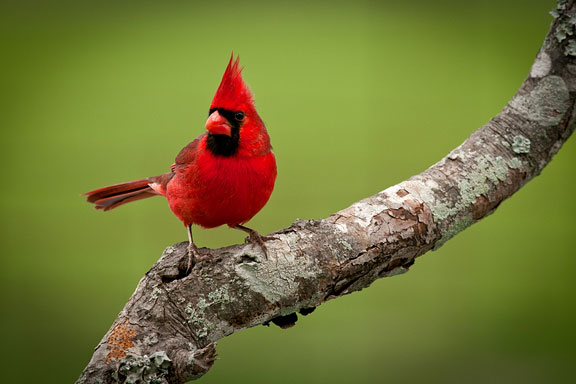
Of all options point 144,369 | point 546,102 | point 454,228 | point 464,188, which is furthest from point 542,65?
point 144,369

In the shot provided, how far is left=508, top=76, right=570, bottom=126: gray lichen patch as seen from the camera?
2.10 meters

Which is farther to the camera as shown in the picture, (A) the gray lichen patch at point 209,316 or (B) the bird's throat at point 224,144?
(B) the bird's throat at point 224,144

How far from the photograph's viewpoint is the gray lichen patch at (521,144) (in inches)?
82.1

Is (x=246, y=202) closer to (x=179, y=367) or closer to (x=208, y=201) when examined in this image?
(x=208, y=201)

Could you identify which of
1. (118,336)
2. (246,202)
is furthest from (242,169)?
(118,336)

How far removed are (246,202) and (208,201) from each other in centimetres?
13

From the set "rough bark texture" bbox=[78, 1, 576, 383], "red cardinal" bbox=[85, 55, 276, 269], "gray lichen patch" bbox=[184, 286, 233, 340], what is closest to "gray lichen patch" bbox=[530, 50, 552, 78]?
"rough bark texture" bbox=[78, 1, 576, 383]

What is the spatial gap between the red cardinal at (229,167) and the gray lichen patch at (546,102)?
947 millimetres

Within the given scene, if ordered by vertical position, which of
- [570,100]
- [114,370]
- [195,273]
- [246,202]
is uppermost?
→ [570,100]

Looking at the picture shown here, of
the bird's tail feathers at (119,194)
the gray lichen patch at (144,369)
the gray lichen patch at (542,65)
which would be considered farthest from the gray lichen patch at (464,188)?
the bird's tail feathers at (119,194)

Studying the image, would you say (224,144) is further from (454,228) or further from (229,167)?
(454,228)

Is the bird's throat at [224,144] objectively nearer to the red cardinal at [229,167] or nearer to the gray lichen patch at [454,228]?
the red cardinal at [229,167]

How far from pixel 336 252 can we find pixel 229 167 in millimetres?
458

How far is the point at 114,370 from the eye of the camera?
151 centimetres
